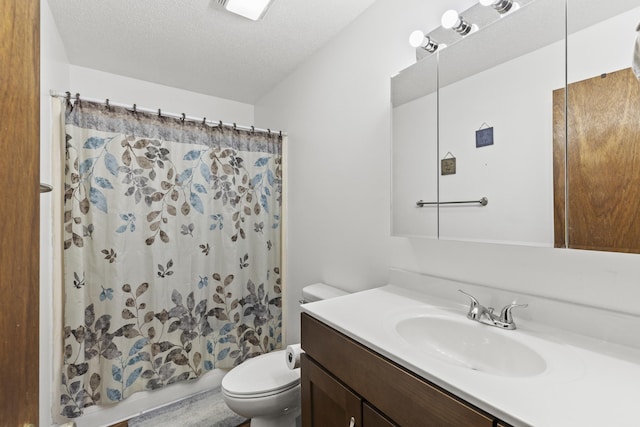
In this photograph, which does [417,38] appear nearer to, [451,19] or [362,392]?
[451,19]

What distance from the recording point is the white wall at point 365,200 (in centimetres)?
93

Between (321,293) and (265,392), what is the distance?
1.89ft

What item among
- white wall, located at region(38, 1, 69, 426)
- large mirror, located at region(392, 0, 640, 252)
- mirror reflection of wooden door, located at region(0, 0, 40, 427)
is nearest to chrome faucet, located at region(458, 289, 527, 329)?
large mirror, located at region(392, 0, 640, 252)

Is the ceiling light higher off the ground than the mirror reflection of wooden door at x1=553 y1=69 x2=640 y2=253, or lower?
higher

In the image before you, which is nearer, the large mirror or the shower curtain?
the large mirror

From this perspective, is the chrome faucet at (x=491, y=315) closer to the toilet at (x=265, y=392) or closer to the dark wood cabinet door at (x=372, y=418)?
the dark wood cabinet door at (x=372, y=418)

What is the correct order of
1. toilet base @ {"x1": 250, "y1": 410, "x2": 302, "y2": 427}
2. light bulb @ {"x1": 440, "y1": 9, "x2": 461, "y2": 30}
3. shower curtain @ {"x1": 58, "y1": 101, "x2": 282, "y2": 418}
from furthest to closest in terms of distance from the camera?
shower curtain @ {"x1": 58, "y1": 101, "x2": 282, "y2": 418}, toilet base @ {"x1": 250, "y1": 410, "x2": 302, "y2": 427}, light bulb @ {"x1": 440, "y1": 9, "x2": 461, "y2": 30}

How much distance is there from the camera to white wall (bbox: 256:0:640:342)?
93cm

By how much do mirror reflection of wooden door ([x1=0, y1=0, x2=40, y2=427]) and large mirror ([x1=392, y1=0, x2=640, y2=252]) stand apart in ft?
3.97

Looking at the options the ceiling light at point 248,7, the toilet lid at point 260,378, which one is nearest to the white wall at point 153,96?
the ceiling light at point 248,7

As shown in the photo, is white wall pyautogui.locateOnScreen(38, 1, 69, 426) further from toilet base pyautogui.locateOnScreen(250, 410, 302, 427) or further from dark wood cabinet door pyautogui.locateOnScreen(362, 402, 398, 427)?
dark wood cabinet door pyautogui.locateOnScreen(362, 402, 398, 427)

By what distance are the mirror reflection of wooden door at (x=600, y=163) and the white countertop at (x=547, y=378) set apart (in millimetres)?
282

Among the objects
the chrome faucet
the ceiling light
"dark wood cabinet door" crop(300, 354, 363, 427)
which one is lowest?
"dark wood cabinet door" crop(300, 354, 363, 427)

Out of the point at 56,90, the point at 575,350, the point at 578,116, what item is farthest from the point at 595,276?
the point at 56,90
